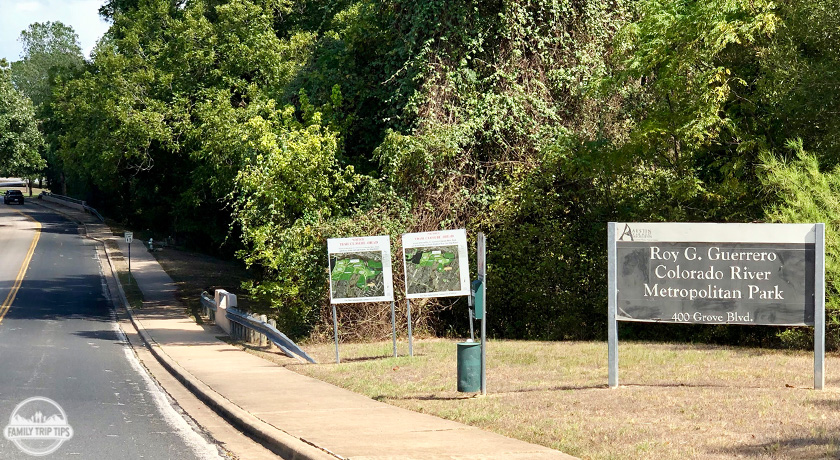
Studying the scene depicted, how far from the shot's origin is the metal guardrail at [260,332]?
17.5 meters

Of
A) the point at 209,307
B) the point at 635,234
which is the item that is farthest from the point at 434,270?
the point at 209,307

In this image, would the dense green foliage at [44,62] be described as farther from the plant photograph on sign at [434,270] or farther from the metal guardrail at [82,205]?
the plant photograph on sign at [434,270]

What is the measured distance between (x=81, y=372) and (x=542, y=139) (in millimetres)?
12280

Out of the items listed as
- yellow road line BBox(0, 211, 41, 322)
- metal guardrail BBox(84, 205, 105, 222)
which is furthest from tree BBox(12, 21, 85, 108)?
yellow road line BBox(0, 211, 41, 322)

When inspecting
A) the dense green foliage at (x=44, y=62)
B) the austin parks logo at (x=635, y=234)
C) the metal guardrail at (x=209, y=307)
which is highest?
the dense green foliage at (x=44, y=62)

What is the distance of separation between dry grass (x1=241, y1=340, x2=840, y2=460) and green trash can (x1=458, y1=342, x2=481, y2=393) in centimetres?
16

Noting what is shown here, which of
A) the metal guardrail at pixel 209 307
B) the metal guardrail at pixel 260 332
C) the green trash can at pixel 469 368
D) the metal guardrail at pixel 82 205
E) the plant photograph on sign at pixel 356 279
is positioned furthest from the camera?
the metal guardrail at pixel 82 205

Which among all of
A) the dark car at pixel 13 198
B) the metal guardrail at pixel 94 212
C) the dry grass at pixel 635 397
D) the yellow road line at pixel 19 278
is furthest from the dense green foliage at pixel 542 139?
the dark car at pixel 13 198

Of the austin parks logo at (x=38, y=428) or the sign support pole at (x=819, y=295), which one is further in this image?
the sign support pole at (x=819, y=295)

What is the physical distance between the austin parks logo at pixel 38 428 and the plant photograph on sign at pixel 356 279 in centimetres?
592

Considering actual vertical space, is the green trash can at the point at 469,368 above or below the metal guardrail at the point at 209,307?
above

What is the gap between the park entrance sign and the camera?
445 inches

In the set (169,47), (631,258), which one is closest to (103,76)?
(169,47)

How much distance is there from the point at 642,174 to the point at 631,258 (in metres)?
9.31
